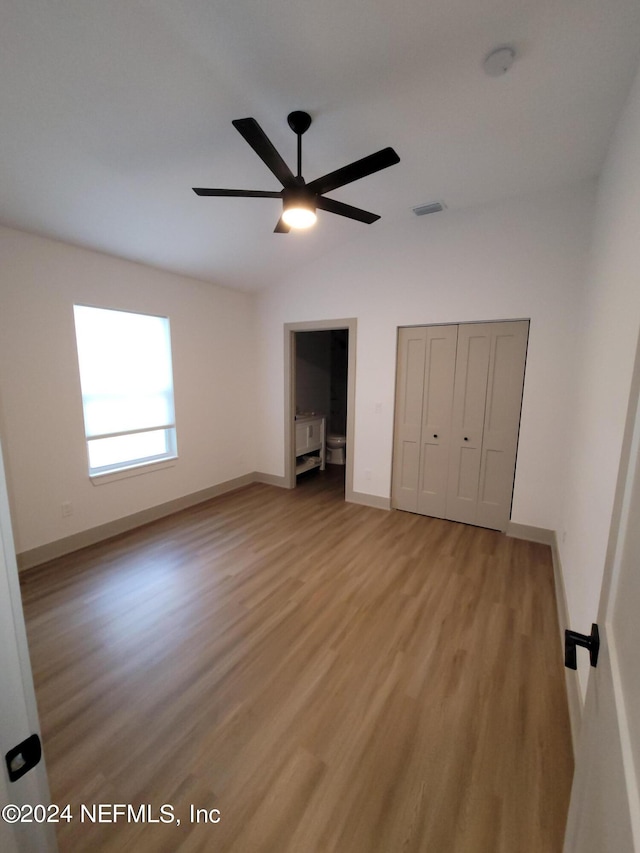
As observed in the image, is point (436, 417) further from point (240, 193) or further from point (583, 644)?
point (583, 644)

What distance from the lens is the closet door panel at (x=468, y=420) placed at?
3.38 meters

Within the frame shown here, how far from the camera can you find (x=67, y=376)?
9.64 feet

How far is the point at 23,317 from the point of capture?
2.65 m

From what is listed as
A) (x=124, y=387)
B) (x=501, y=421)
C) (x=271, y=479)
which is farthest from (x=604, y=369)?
(x=271, y=479)

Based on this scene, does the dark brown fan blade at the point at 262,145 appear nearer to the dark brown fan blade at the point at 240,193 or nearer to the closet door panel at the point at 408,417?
the dark brown fan blade at the point at 240,193

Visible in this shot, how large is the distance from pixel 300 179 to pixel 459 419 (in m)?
2.61

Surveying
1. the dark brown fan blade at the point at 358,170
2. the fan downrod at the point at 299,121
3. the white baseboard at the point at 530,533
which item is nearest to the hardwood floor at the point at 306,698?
the white baseboard at the point at 530,533

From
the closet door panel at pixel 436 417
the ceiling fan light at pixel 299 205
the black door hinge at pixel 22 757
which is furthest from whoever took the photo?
the closet door panel at pixel 436 417

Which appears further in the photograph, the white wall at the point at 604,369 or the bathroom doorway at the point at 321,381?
the bathroom doorway at the point at 321,381

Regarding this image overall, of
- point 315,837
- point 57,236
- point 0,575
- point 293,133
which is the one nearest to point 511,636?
point 315,837

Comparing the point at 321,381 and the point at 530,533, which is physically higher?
the point at 321,381

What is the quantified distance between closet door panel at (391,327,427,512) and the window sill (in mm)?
2589

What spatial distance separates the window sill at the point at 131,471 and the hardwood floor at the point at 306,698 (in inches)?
26.6

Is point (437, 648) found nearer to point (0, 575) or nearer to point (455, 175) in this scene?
point (0, 575)
